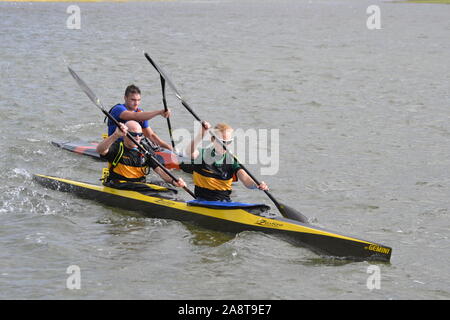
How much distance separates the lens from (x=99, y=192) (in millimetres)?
10719

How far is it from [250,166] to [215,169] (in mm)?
4552

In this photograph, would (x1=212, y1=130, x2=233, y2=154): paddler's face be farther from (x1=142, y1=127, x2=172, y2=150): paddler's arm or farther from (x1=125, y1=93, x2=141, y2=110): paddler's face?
(x1=142, y1=127, x2=172, y2=150): paddler's arm

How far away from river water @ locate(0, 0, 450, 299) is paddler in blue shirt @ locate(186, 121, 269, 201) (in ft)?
2.01

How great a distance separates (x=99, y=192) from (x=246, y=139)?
6405 millimetres

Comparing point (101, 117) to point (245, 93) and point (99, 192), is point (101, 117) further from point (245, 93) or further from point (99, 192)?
point (99, 192)

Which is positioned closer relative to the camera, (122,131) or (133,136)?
(122,131)

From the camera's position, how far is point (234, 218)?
31.2 feet

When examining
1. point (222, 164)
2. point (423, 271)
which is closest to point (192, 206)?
point (222, 164)

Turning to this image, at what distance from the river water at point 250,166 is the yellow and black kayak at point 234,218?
13cm

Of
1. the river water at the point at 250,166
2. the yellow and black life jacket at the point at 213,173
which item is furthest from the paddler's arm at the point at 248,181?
the river water at the point at 250,166

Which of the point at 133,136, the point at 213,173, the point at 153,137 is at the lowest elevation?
the point at 213,173

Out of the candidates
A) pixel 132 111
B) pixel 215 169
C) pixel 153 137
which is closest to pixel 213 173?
pixel 215 169

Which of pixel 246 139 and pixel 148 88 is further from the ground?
pixel 148 88

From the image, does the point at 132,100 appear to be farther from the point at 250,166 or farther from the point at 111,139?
the point at 250,166
